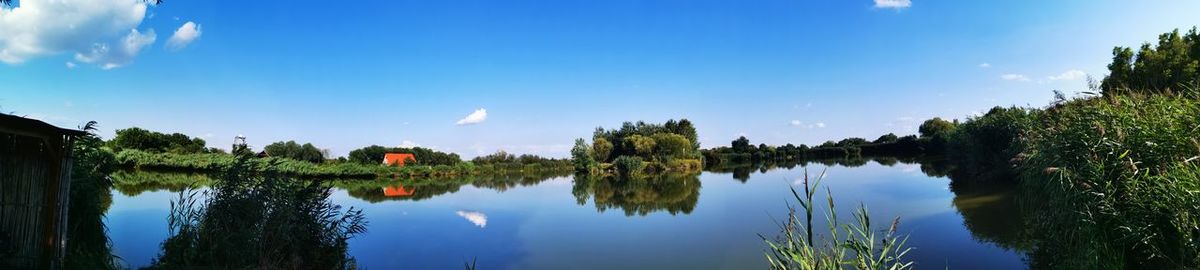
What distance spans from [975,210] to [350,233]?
13.8 m

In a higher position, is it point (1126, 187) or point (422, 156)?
point (422, 156)

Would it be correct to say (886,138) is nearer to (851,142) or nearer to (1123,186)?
(851,142)

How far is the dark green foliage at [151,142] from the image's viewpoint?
43.2m

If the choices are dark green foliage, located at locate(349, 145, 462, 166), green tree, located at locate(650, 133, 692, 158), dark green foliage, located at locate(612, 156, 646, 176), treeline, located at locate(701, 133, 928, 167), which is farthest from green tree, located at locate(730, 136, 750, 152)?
dark green foliage, located at locate(349, 145, 462, 166)

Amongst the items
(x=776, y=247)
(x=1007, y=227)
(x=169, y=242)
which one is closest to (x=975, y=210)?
(x=1007, y=227)

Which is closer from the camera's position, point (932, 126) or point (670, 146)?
point (670, 146)

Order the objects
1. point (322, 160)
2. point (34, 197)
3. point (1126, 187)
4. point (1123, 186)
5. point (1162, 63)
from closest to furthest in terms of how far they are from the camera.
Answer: point (1126, 187)
point (1123, 186)
point (34, 197)
point (1162, 63)
point (322, 160)

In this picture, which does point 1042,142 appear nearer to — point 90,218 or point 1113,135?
point 1113,135

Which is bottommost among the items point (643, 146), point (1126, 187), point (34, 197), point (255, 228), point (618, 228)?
point (618, 228)

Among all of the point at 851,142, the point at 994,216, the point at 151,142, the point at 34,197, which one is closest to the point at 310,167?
the point at 151,142

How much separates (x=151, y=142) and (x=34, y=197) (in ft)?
159

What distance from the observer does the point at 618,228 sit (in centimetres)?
1373

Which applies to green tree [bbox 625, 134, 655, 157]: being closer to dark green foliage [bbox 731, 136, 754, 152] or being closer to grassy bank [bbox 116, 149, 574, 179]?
grassy bank [bbox 116, 149, 574, 179]

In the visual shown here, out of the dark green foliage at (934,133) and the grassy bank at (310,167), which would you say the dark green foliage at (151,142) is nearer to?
the grassy bank at (310,167)
